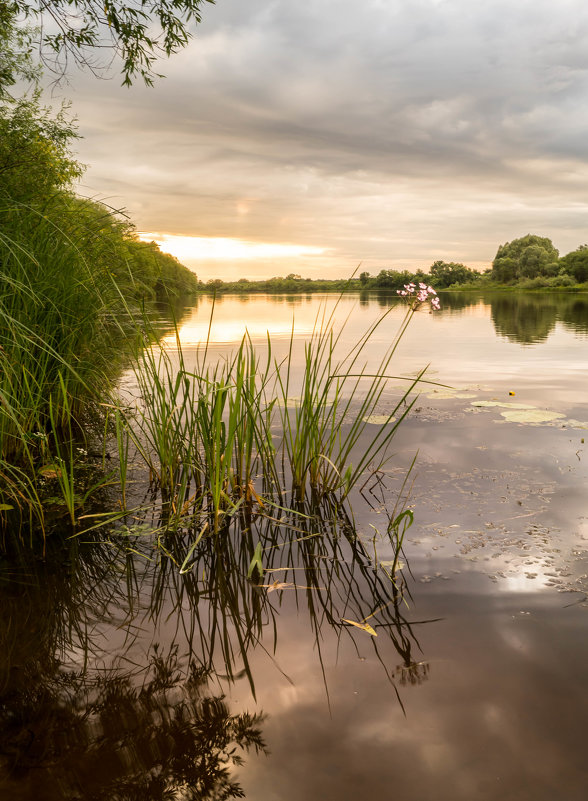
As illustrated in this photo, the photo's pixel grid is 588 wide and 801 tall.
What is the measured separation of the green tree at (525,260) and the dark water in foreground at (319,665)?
72016 millimetres

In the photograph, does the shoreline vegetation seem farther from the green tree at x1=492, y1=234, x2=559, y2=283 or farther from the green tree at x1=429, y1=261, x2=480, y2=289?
the green tree at x1=492, y1=234, x2=559, y2=283

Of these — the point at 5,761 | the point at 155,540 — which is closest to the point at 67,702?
the point at 5,761

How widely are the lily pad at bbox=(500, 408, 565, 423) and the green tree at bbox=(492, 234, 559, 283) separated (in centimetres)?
6848

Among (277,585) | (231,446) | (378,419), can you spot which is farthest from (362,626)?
(378,419)

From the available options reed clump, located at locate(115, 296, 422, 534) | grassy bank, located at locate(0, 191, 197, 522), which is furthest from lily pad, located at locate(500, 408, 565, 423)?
grassy bank, located at locate(0, 191, 197, 522)

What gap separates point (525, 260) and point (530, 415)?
72402 mm

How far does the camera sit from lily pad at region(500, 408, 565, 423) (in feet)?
17.5

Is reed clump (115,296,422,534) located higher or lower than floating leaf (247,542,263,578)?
higher

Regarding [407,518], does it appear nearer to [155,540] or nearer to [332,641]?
[332,641]

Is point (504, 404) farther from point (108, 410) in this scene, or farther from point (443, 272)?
point (108, 410)

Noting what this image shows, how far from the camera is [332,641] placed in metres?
2.11

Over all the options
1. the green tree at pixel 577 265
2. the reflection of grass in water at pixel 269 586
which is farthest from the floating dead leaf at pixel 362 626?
the green tree at pixel 577 265

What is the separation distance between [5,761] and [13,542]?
1543 millimetres

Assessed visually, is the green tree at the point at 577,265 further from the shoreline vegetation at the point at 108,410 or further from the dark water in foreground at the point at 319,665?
the dark water in foreground at the point at 319,665
